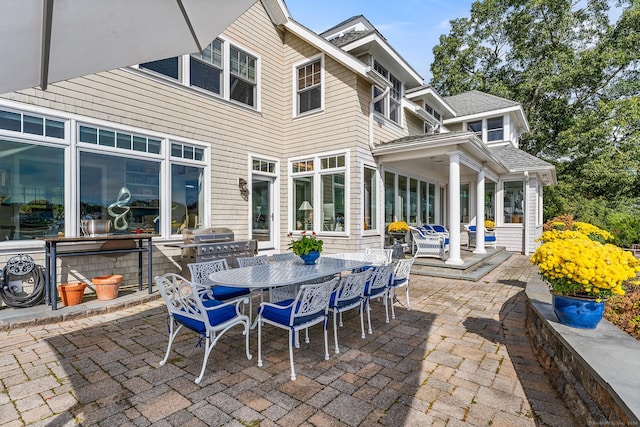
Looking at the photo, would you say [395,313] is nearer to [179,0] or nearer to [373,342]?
[373,342]

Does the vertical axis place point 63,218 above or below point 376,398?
above

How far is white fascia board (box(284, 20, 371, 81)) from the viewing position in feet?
23.1

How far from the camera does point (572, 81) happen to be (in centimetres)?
1728

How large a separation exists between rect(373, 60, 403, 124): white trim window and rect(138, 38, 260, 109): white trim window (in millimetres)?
3140

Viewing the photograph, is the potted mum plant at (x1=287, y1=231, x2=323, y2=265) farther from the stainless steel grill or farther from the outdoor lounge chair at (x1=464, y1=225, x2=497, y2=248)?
the outdoor lounge chair at (x1=464, y1=225, x2=497, y2=248)

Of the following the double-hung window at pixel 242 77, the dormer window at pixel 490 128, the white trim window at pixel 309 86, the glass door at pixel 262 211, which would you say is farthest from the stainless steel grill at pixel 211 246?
the dormer window at pixel 490 128

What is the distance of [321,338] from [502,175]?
10.7 meters

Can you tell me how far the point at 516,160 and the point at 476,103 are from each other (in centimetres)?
374

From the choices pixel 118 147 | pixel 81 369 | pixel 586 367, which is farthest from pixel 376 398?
pixel 118 147

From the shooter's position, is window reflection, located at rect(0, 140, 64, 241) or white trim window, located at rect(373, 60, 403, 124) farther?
white trim window, located at rect(373, 60, 403, 124)

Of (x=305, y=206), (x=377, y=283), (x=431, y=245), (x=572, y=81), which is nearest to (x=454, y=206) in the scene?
(x=431, y=245)

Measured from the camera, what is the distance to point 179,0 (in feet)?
5.55

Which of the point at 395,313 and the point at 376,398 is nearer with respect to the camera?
the point at 376,398

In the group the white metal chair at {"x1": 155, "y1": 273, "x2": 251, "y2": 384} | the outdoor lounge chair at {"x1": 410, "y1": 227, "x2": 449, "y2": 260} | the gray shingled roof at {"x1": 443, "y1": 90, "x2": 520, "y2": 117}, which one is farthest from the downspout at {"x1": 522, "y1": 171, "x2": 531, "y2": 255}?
the white metal chair at {"x1": 155, "y1": 273, "x2": 251, "y2": 384}
